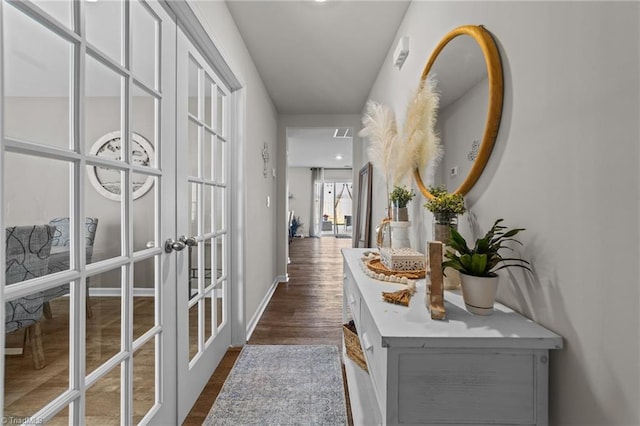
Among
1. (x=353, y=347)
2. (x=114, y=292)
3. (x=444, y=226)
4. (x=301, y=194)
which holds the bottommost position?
(x=353, y=347)

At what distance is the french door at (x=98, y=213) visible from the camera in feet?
2.35

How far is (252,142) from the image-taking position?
2691 mm

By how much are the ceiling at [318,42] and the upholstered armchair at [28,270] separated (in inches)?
76.3

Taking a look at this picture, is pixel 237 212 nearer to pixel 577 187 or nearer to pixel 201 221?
pixel 201 221

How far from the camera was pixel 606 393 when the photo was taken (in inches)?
25.0

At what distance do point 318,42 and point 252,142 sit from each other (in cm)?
101

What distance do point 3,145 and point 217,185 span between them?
4.57ft

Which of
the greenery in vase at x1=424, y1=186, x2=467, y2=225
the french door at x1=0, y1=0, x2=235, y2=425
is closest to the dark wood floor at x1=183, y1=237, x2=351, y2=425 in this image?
the french door at x1=0, y1=0, x2=235, y2=425

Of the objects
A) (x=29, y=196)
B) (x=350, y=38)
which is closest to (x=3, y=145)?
(x=29, y=196)

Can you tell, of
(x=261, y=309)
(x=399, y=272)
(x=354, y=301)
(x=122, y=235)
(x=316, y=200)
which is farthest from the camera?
(x=316, y=200)

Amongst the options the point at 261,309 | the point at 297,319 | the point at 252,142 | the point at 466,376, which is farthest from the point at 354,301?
the point at 261,309

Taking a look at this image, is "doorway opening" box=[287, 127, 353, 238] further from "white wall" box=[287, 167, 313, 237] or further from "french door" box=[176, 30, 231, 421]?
"french door" box=[176, 30, 231, 421]

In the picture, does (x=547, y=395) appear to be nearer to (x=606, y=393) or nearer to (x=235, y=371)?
(x=606, y=393)

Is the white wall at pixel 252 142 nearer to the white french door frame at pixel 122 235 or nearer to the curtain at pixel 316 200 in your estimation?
the white french door frame at pixel 122 235
